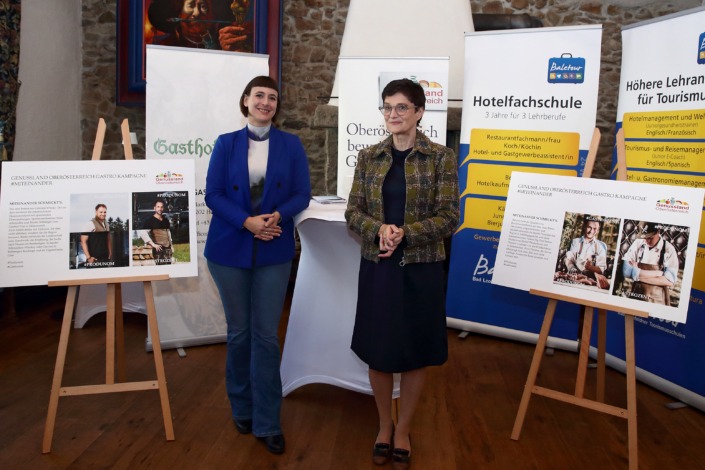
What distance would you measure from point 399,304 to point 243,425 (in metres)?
0.96

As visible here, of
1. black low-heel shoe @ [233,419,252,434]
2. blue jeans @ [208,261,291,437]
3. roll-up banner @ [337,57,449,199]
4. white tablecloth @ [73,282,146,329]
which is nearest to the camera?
blue jeans @ [208,261,291,437]

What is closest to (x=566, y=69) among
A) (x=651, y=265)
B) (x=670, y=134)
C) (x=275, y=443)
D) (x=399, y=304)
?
(x=670, y=134)

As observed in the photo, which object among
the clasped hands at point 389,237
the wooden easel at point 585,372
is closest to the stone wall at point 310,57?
the wooden easel at point 585,372

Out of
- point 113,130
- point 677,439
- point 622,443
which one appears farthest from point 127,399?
point 113,130

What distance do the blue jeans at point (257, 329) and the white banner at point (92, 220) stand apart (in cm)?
24

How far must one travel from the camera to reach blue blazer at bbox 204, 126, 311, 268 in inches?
94.4

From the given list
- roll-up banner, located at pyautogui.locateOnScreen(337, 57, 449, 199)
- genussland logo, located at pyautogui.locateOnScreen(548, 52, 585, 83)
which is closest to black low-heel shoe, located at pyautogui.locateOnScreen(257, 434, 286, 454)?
roll-up banner, located at pyautogui.locateOnScreen(337, 57, 449, 199)

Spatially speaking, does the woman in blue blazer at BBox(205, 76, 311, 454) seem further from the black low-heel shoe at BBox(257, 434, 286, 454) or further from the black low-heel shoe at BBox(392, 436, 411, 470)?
the black low-heel shoe at BBox(392, 436, 411, 470)

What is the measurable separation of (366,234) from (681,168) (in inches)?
77.7

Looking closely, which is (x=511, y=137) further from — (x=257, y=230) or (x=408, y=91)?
(x=257, y=230)

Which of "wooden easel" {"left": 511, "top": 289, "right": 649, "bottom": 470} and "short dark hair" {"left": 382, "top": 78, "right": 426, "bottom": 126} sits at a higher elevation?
"short dark hair" {"left": 382, "top": 78, "right": 426, "bottom": 126}

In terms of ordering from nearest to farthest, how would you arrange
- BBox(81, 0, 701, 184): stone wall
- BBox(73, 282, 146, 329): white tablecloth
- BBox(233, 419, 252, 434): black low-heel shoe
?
1. BBox(233, 419, 252, 434): black low-heel shoe
2. BBox(73, 282, 146, 329): white tablecloth
3. BBox(81, 0, 701, 184): stone wall

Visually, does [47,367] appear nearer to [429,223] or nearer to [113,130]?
[429,223]

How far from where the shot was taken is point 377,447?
2443mm
